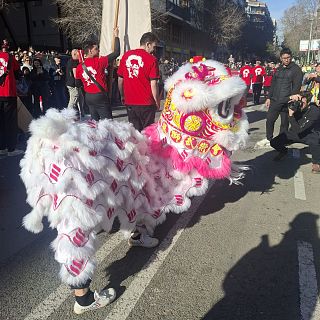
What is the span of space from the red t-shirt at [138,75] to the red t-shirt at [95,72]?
2.40 feet

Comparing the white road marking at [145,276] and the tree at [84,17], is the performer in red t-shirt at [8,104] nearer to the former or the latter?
the white road marking at [145,276]

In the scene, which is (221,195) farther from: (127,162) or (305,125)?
(127,162)

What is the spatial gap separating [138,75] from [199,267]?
287 centimetres

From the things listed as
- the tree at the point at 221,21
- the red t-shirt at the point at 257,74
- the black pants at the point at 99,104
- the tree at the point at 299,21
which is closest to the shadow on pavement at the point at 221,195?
the black pants at the point at 99,104

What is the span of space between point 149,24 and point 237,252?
3.90 metres

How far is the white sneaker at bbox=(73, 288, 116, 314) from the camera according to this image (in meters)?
2.50

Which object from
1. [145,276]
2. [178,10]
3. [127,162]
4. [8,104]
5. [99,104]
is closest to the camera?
[127,162]

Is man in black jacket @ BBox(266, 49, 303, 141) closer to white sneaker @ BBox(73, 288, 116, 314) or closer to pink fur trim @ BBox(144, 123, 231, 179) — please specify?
pink fur trim @ BBox(144, 123, 231, 179)

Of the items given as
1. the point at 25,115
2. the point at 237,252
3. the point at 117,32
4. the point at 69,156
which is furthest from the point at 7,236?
the point at 25,115

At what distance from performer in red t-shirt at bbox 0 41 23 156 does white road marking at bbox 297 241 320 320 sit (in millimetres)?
5301

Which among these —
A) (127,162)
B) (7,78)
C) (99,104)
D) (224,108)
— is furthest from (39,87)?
→ (127,162)

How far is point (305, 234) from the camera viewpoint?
12.1 ft

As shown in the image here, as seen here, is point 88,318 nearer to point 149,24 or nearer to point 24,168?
point 24,168

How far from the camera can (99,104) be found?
5.97 metres
